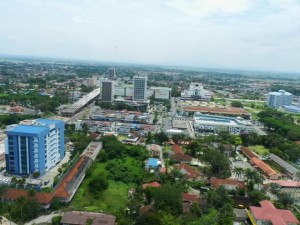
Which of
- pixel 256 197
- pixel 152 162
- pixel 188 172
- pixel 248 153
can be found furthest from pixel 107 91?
pixel 256 197

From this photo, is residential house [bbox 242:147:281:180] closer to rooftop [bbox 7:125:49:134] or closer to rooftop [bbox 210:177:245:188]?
rooftop [bbox 210:177:245:188]

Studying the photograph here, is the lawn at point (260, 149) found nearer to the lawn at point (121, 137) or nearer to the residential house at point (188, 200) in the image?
the lawn at point (121, 137)

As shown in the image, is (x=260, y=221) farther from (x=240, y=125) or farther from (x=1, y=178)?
(x=240, y=125)

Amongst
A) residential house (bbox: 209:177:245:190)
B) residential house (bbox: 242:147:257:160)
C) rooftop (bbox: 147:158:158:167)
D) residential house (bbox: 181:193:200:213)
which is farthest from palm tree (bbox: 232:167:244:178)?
rooftop (bbox: 147:158:158:167)

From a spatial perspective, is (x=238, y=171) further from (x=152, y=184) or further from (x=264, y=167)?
(x=152, y=184)

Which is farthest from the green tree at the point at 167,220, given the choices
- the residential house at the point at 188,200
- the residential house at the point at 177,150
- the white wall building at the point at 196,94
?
the white wall building at the point at 196,94
